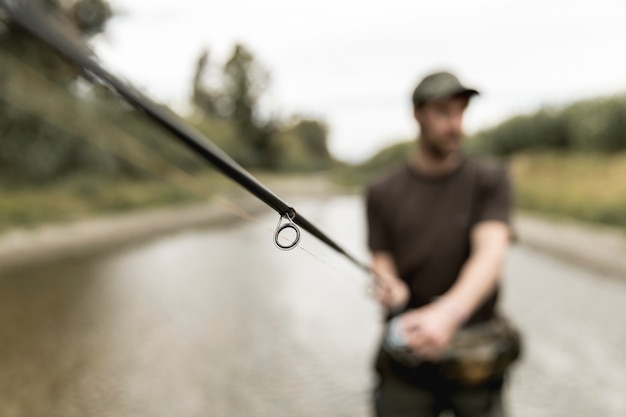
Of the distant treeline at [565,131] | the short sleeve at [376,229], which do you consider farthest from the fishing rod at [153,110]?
the distant treeline at [565,131]

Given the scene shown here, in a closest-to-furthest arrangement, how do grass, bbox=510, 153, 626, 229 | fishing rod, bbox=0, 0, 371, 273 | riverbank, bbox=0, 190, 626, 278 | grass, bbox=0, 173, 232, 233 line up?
fishing rod, bbox=0, 0, 371, 273
riverbank, bbox=0, 190, 626, 278
grass, bbox=510, 153, 626, 229
grass, bbox=0, 173, 232, 233

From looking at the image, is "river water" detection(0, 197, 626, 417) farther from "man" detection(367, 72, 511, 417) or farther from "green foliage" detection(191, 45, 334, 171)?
"green foliage" detection(191, 45, 334, 171)

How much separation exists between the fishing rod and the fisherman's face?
3.29 ft

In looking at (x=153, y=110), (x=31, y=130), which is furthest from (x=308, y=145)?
(x=153, y=110)

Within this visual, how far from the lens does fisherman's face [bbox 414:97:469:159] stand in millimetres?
1922

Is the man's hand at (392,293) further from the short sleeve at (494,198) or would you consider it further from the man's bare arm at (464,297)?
the short sleeve at (494,198)

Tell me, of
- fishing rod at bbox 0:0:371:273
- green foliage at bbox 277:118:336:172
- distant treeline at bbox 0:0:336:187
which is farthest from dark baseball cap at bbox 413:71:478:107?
green foliage at bbox 277:118:336:172

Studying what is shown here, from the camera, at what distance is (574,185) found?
19281mm

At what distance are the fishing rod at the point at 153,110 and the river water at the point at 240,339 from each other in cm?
366

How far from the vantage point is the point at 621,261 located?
9.81 meters

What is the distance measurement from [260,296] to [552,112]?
19680 millimetres

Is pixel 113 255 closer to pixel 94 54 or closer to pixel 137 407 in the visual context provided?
pixel 137 407

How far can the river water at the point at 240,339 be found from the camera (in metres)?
4.58

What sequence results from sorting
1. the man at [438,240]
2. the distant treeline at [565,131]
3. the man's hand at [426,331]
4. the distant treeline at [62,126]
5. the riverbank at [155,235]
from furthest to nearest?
the distant treeline at [565,131] < the distant treeline at [62,126] < the riverbank at [155,235] < the man at [438,240] < the man's hand at [426,331]
